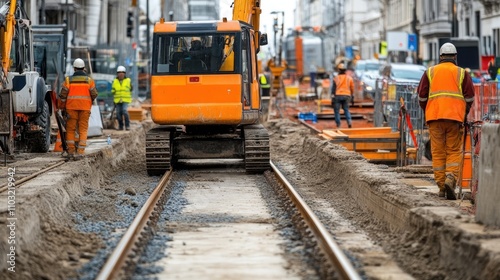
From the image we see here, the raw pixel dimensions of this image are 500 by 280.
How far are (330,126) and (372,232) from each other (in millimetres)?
22291

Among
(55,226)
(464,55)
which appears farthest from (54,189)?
(464,55)

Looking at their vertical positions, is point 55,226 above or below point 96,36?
below

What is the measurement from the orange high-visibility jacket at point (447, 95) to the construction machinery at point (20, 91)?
26.4 ft

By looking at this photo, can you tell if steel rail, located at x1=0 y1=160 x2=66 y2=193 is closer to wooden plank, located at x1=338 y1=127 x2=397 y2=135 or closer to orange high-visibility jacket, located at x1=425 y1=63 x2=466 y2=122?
orange high-visibility jacket, located at x1=425 y1=63 x2=466 y2=122

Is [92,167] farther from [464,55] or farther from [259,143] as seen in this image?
[464,55]

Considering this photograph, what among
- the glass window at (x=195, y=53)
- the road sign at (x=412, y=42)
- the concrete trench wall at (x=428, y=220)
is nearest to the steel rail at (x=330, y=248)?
the concrete trench wall at (x=428, y=220)

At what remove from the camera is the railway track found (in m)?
10.3

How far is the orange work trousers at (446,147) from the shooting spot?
14.9 metres

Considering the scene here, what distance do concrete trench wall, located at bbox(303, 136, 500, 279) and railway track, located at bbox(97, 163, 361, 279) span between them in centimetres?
93

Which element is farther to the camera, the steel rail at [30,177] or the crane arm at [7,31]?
the crane arm at [7,31]

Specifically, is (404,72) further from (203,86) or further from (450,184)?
(450,184)

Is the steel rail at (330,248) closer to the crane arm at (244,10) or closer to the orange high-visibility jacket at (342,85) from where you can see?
the crane arm at (244,10)

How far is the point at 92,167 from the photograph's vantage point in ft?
63.6

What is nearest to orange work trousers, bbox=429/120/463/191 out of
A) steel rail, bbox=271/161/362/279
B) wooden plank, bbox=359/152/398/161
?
steel rail, bbox=271/161/362/279
